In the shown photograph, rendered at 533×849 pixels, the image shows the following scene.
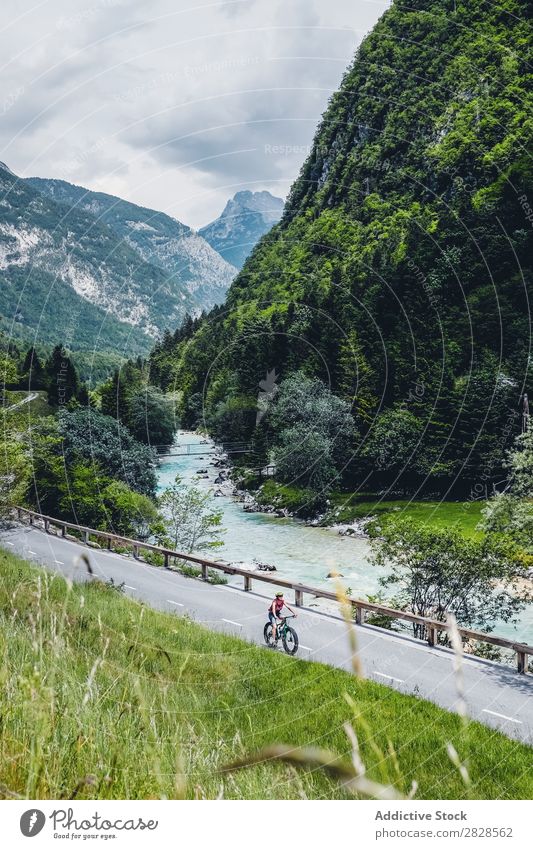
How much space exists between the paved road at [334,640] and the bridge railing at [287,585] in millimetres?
326

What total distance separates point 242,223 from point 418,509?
63.1 feet

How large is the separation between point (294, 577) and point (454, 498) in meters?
14.4

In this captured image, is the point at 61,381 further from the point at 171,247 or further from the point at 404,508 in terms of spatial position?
the point at 404,508

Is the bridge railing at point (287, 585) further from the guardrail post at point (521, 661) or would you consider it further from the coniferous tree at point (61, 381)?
the coniferous tree at point (61, 381)

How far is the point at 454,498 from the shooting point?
31.8 m

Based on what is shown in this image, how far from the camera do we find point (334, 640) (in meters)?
10.7

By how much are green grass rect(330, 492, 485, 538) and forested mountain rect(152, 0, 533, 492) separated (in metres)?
1.36

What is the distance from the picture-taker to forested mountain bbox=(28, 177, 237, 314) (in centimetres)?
1034

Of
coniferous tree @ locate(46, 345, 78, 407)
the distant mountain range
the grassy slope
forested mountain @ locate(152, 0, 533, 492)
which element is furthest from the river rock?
the distant mountain range

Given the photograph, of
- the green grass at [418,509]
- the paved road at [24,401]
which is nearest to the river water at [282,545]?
the green grass at [418,509]

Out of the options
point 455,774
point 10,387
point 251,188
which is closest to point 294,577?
point 10,387

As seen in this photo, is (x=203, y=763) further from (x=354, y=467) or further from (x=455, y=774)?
(x=354, y=467)

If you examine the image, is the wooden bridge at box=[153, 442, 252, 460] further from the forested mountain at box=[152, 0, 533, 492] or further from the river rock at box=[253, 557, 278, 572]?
the river rock at box=[253, 557, 278, 572]

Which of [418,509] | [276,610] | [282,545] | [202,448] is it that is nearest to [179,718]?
[276,610]
